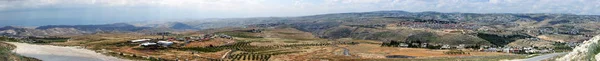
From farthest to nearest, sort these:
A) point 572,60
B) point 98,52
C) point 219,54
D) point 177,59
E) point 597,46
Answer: point 219,54 < point 98,52 < point 177,59 < point 572,60 < point 597,46

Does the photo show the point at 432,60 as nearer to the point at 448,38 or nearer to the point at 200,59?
the point at 200,59

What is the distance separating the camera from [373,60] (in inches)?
4205

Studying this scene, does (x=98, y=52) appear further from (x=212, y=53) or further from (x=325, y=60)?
(x=325, y=60)

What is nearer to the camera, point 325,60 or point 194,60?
point 194,60

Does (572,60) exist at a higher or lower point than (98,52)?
higher

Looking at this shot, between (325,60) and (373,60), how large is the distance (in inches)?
468

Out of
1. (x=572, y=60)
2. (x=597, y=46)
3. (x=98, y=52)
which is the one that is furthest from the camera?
(x=98, y=52)

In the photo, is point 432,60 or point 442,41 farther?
point 442,41

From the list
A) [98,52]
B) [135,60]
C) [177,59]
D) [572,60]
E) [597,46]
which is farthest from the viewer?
[98,52]

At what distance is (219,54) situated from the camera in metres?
116

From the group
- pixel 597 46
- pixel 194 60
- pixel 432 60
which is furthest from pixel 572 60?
pixel 194 60

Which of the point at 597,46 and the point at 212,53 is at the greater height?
the point at 597,46

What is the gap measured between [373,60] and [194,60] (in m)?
43.2

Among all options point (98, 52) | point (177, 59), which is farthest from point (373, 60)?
point (98, 52)
